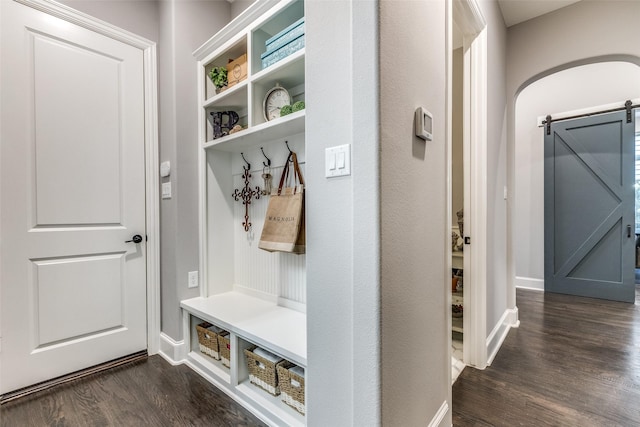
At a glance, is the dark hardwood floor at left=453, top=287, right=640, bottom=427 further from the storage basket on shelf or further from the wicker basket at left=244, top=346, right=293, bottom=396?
the storage basket on shelf

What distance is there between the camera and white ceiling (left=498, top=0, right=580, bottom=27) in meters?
2.25

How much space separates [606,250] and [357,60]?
404 cm

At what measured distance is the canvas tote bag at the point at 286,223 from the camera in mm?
1477

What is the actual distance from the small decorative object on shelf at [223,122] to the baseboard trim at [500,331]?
234cm

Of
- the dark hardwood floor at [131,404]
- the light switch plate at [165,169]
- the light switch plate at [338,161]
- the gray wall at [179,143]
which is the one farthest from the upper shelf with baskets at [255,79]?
the dark hardwood floor at [131,404]

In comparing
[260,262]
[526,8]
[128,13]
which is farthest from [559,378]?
[128,13]

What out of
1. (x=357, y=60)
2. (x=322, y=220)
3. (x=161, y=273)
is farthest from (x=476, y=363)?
(x=161, y=273)

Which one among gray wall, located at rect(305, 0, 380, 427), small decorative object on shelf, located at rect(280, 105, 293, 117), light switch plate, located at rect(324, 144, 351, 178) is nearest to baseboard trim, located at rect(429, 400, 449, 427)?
gray wall, located at rect(305, 0, 380, 427)

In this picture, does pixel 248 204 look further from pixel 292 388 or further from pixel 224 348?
pixel 292 388

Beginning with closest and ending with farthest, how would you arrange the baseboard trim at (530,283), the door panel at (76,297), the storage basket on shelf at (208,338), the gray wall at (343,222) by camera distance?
the gray wall at (343,222) < the door panel at (76,297) < the storage basket on shelf at (208,338) < the baseboard trim at (530,283)

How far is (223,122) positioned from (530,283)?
415 centimetres

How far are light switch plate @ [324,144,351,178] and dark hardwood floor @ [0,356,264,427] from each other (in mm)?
1323

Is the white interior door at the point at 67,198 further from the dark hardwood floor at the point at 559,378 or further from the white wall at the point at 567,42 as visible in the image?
the white wall at the point at 567,42

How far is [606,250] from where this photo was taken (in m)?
3.33
